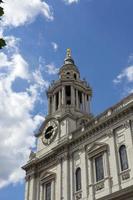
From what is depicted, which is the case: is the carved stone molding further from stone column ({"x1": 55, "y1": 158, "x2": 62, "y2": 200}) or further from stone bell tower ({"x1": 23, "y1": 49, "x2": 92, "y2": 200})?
stone column ({"x1": 55, "y1": 158, "x2": 62, "y2": 200})

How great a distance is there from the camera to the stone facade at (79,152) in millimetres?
25234

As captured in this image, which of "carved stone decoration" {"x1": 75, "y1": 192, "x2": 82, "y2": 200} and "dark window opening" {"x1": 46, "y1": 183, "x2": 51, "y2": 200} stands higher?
"dark window opening" {"x1": 46, "y1": 183, "x2": 51, "y2": 200}

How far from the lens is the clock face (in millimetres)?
34094

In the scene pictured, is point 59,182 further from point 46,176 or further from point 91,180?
point 91,180

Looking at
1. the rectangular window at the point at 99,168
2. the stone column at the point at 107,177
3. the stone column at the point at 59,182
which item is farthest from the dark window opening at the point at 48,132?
the stone column at the point at 107,177

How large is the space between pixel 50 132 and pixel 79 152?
6067 millimetres

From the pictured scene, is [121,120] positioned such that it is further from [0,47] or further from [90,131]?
[0,47]

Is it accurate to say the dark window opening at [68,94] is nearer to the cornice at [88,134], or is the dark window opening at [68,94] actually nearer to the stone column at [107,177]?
the cornice at [88,134]

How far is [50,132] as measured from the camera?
114 ft

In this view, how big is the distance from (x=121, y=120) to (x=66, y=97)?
1277cm

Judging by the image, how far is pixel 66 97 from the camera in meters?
38.6

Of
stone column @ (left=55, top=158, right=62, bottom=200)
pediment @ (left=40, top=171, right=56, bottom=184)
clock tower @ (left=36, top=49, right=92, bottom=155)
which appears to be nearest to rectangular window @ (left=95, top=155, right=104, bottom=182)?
stone column @ (left=55, top=158, right=62, bottom=200)

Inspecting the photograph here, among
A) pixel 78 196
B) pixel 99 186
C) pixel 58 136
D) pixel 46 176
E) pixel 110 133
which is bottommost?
pixel 78 196

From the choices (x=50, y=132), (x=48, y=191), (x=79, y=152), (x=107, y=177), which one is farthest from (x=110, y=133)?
(x=50, y=132)
